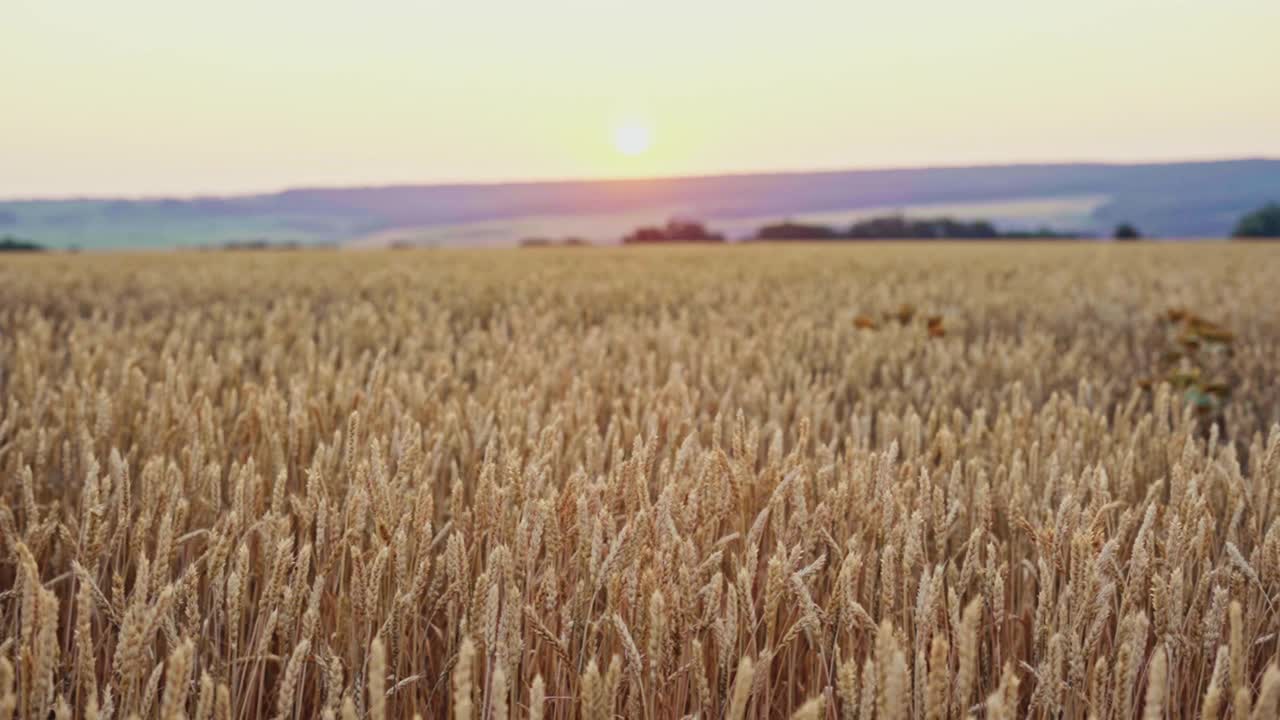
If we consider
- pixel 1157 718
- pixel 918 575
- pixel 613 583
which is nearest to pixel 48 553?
pixel 613 583

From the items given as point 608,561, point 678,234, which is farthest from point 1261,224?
point 608,561

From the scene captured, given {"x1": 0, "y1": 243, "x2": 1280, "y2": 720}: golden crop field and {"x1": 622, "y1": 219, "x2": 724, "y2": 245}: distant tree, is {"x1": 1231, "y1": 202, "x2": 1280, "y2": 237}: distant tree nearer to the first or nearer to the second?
{"x1": 622, "y1": 219, "x2": 724, "y2": 245}: distant tree

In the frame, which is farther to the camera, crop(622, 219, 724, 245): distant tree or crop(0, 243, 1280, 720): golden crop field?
crop(622, 219, 724, 245): distant tree

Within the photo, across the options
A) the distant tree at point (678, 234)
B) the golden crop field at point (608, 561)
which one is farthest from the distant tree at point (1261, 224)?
the golden crop field at point (608, 561)

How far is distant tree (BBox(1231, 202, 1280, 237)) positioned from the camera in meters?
46.6

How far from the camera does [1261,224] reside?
47.3 meters

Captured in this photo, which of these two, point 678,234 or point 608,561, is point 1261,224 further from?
point 608,561

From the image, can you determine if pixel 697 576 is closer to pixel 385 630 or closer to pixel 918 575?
pixel 385 630

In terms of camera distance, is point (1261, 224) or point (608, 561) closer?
point (608, 561)

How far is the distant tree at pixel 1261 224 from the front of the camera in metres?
46.6

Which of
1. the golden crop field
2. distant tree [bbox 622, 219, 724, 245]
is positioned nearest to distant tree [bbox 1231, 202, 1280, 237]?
distant tree [bbox 622, 219, 724, 245]

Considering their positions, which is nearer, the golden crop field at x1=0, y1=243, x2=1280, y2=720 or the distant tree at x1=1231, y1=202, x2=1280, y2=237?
the golden crop field at x1=0, y1=243, x2=1280, y2=720

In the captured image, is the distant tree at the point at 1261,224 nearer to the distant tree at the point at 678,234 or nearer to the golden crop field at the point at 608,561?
the distant tree at the point at 678,234

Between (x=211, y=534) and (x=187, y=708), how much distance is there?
12.1 inches
